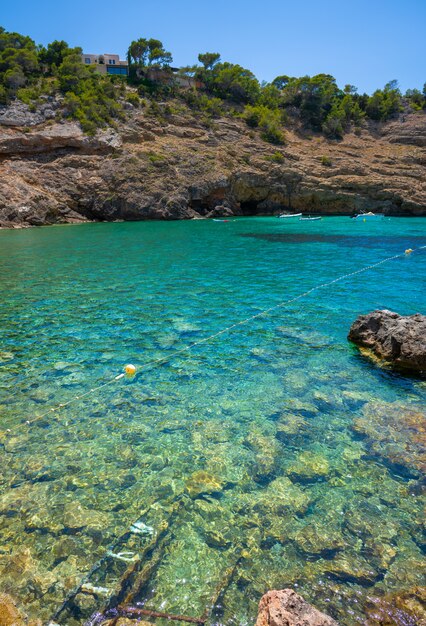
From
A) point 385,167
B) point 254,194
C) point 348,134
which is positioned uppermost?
point 348,134

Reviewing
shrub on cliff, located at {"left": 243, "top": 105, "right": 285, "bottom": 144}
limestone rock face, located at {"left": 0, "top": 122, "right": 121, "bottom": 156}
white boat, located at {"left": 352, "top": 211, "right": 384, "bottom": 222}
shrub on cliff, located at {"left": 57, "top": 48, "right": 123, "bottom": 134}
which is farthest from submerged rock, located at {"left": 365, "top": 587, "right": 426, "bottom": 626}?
shrub on cliff, located at {"left": 243, "top": 105, "right": 285, "bottom": 144}

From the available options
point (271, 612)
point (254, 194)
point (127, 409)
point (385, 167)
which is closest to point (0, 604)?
point (271, 612)

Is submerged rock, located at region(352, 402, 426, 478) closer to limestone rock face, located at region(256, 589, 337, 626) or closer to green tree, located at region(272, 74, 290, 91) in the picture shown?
limestone rock face, located at region(256, 589, 337, 626)

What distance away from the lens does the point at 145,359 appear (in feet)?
27.3

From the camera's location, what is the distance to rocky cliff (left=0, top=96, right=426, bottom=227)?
38.8 m

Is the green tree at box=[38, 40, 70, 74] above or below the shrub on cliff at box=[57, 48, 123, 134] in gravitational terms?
above

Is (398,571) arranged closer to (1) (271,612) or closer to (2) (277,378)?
(1) (271,612)

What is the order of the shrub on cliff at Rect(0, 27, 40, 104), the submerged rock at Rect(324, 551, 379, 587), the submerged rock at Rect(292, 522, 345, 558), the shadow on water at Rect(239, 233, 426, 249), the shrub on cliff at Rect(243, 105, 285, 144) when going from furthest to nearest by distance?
1. the shrub on cliff at Rect(243, 105, 285, 144)
2. the shrub on cliff at Rect(0, 27, 40, 104)
3. the shadow on water at Rect(239, 233, 426, 249)
4. the submerged rock at Rect(292, 522, 345, 558)
5. the submerged rock at Rect(324, 551, 379, 587)

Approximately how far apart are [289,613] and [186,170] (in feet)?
152

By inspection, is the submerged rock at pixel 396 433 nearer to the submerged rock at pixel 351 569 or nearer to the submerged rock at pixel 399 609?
the submerged rock at pixel 351 569

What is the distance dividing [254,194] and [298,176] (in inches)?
226

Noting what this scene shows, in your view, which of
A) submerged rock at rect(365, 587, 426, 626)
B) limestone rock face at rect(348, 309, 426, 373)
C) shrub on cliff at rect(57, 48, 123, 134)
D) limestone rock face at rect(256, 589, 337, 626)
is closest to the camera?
limestone rock face at rect(256, 589, 337, 626)

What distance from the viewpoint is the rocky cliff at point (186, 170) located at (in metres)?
38.8

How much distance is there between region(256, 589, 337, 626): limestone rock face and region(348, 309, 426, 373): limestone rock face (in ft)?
19.8
